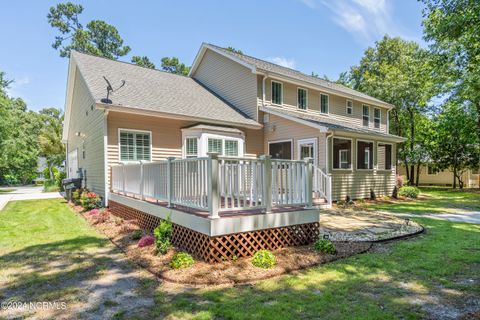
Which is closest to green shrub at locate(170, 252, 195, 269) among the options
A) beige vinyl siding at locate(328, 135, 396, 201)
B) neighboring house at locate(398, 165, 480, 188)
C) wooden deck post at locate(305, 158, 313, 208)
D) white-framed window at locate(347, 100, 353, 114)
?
wooden deck post at locate(305, 158, 313, 208)

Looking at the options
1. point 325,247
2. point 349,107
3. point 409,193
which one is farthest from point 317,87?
point 325,247

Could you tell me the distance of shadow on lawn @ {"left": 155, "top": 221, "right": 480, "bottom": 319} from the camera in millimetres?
3092

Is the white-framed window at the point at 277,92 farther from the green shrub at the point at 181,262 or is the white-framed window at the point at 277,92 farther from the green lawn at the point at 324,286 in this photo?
the green shrub at the point at 181,262

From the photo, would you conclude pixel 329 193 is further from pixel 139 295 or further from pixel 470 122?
pixel 470 122

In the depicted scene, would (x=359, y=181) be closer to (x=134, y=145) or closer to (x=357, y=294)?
(x=134, y=145)

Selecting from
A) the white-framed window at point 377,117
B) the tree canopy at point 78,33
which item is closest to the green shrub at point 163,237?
the white-framed window at point 377,117

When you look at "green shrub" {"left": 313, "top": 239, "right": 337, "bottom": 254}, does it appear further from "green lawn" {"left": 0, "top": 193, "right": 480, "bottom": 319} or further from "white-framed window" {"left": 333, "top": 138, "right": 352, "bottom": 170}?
"white-framed window" {"left": 333, "top": 138, "right": 352, "bottom": 170}

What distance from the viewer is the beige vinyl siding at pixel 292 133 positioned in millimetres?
11571

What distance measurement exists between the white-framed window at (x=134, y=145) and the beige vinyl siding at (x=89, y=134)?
680 millimetres

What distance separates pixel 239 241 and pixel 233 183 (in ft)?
3.17

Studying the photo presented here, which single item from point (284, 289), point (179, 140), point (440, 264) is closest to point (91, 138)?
point (179, 140)

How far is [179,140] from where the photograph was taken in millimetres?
11289

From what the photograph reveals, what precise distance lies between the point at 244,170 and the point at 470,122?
23557 mm

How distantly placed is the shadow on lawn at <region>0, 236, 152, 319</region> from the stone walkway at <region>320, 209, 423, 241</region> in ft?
14.2
